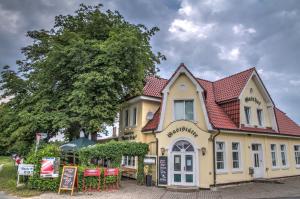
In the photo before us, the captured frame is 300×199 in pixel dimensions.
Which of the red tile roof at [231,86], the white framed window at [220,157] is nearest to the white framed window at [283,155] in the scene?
the red tile roof at [231,86]

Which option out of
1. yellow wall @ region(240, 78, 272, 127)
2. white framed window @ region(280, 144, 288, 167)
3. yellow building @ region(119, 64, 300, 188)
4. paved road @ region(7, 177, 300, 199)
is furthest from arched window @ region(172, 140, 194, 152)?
white framed window @ region(280, 144, 288, 167)

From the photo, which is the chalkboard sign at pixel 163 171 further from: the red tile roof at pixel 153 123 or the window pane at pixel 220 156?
the window pane at pixel 220 156

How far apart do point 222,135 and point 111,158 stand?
25.9 ft

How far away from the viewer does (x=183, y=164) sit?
16.7 m

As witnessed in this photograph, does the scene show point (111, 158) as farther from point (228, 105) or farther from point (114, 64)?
point (228, 105)

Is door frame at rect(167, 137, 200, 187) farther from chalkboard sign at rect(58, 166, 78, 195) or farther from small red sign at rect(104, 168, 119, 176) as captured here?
chalkboard sign at rect(58, 166, 78, 195)

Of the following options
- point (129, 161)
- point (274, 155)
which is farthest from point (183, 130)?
point (274, 155)

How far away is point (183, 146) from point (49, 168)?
8.58 m

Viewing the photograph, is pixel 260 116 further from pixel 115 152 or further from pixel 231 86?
pixel 115 152

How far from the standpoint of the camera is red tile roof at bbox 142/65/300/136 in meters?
18.1

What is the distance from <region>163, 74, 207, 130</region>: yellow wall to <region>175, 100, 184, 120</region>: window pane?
0.31 m

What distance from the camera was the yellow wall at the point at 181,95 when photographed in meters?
17.5

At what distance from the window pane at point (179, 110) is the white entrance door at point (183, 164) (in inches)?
71.1

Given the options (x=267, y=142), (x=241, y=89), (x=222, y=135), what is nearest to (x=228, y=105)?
(x=241, y=89)
